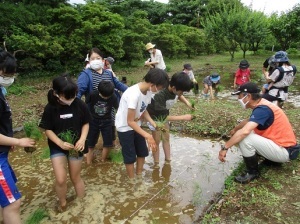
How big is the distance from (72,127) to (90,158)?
5.31 feet

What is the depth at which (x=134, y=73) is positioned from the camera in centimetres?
1435

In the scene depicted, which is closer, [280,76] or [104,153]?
[104,153]

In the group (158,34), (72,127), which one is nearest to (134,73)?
(158,34)

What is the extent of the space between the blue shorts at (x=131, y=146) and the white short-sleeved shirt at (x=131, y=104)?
0.34ft

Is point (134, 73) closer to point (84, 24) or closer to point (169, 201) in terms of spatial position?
point (84, 24)

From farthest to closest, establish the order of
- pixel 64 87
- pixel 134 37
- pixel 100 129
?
1. pixel 134 37
2. pixel 100 129
3. pixel 64 87

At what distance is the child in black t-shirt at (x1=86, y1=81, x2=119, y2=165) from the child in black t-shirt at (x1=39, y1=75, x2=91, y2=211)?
35.5 inches

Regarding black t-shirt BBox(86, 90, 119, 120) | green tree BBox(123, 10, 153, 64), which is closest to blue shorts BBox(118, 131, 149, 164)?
black t-shirt BBox(86, 90, 119, 120)

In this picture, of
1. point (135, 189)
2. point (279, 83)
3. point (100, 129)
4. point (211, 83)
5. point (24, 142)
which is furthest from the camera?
point (211, 83)

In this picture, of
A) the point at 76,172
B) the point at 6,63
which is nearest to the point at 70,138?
the point at 76,172

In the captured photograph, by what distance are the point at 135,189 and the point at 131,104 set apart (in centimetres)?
140

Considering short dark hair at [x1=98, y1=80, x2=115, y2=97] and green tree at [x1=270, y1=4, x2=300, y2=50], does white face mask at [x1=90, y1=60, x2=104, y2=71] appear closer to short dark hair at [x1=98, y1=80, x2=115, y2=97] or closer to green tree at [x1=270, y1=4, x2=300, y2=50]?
short dark hair at [x1=98, y1=80, x2=115, y2=97]

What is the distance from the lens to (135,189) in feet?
13.2

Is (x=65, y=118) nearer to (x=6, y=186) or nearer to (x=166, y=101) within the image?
(x=6, y=186)
